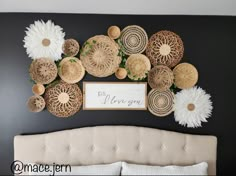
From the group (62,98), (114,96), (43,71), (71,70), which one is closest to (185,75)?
(114,96)

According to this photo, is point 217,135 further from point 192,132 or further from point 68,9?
point 68,9

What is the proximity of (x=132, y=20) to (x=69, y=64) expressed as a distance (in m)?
0.78

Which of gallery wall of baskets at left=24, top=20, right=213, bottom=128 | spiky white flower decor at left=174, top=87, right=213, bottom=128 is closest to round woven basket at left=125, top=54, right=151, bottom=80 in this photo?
gallery wall of baskets at left=24, top=20, right=213, bottom=128

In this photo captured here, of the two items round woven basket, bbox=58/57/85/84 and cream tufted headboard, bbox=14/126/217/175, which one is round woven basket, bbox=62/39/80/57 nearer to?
round woven basket, bbox=58/57/85/84

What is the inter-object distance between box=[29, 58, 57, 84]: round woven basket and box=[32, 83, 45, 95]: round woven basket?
4 centimetres

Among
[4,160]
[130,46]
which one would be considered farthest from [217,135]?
[4,160]

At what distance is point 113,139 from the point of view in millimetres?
2467

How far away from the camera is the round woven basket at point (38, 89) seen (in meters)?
2.49

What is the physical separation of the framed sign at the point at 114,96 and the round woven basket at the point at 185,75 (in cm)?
34

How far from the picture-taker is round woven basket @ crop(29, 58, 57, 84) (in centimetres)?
248

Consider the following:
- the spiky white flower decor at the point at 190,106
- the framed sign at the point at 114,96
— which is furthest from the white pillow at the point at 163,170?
the framed sign at the point at 114,96

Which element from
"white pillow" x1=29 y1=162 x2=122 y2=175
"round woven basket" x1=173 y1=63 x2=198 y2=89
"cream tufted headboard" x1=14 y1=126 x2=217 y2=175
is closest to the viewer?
"white pillow" x1=29 y1=162 x2=122 y2=175

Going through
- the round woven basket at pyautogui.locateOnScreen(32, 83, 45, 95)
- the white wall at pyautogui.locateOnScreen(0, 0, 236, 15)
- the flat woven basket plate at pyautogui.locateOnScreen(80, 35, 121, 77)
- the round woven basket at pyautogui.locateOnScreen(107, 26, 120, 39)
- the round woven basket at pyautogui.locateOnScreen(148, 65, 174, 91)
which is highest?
the white wall at pyautogui.locateOnScreen(0, 0, 236, 15)

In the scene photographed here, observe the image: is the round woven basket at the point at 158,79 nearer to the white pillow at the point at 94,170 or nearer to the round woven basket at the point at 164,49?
the round woven basket at the point at 164,49
